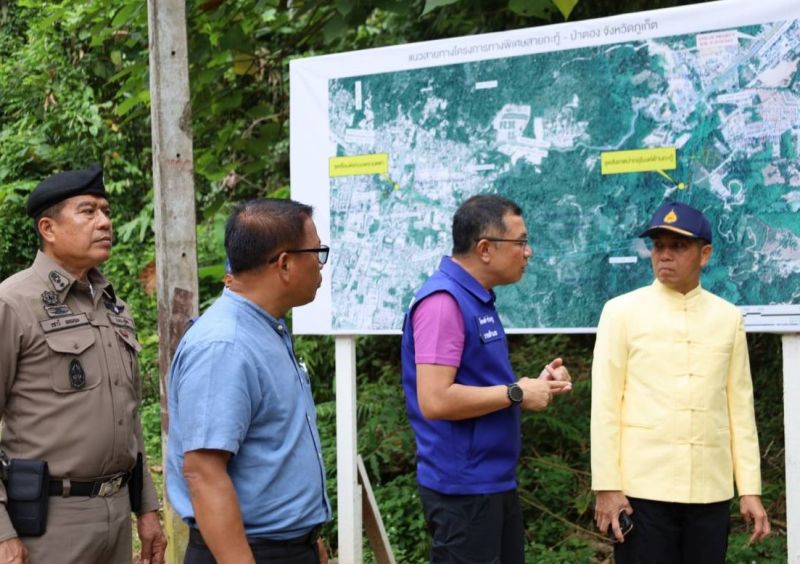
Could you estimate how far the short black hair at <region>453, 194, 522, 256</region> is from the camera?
142 inches

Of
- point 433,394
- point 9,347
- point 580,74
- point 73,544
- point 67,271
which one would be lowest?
point 73,544

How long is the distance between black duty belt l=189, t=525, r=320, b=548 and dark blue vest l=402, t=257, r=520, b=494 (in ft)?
2.97

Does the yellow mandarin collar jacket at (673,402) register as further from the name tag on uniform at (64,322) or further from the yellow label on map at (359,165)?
the name tag on uniform at (64,322)

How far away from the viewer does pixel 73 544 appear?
3.19 meters

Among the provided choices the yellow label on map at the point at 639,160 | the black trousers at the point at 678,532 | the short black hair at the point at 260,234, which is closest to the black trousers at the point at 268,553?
the short black hair at the point at 260,234

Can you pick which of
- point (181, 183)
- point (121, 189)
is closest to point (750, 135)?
point (181, 183)

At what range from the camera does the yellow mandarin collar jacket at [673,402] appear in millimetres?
3570

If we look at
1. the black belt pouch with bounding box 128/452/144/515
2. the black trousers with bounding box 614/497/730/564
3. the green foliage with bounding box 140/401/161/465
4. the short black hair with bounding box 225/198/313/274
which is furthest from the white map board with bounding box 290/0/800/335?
the green foliage with bounding box 140/401/161/465

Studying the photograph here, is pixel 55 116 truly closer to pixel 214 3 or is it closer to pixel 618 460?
pixel 214 3

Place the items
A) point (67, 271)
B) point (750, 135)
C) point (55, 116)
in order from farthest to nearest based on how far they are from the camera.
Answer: point (55, 116) < point (750, 135) < point (67, 271)

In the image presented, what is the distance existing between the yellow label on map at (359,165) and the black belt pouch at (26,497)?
2336 millimetres

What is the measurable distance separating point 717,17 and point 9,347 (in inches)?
122

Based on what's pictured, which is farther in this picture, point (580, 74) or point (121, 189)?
point (121, 189)

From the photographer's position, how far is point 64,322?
330cm
